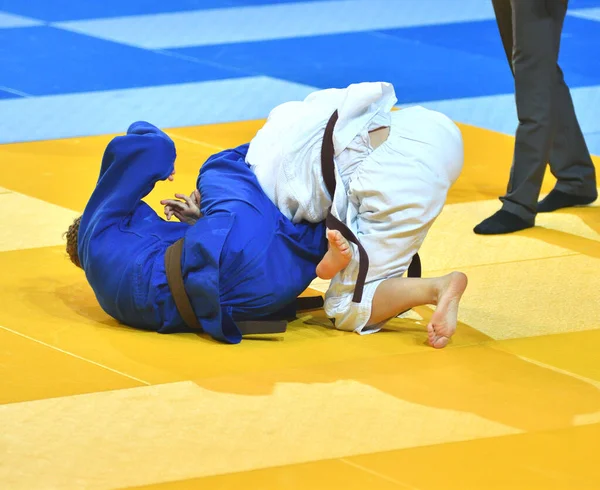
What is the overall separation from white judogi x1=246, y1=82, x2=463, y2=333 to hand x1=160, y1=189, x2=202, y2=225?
28 cm

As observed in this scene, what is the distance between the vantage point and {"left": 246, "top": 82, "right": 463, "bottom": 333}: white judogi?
4.27 metres

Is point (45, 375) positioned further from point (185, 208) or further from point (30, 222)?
point (30, 222)

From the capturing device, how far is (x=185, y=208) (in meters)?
4.57

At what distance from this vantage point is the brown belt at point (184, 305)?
420cm

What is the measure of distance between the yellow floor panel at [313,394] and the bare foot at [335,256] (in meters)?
0.25

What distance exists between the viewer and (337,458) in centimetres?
333

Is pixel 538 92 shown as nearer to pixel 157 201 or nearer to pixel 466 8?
pixel 157 201

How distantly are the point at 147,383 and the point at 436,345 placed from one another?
1011 millimetres

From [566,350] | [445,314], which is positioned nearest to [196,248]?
[445,314]

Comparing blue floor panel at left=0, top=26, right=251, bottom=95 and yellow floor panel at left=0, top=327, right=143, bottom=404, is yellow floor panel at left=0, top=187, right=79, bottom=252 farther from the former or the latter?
blue floor panel at left=0, top=26, right=251, bottom=95

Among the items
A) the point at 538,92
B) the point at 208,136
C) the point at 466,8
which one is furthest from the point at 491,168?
the point at 466,8

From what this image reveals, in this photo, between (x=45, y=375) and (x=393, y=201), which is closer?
(x=45, y=375)

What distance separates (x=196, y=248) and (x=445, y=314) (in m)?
0.87

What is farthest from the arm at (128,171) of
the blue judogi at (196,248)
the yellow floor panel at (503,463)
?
the yellow floor panel at (503,463)
